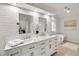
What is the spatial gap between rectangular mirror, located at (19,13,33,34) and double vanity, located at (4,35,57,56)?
10.3 inches

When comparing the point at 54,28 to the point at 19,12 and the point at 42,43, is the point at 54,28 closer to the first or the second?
the point at 42,43

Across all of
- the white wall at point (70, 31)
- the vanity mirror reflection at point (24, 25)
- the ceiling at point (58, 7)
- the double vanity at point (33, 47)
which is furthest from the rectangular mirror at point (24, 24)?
the white wall at point (70, 31)

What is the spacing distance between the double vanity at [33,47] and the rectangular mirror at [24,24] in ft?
0.85

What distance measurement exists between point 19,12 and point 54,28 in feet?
2.84

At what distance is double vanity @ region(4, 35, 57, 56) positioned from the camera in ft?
6.00

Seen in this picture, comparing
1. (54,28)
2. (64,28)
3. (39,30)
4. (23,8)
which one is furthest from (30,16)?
(64,28)

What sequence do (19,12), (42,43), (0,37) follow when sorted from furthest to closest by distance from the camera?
(42,43), (19,12), (0,37)

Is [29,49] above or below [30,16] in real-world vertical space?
below

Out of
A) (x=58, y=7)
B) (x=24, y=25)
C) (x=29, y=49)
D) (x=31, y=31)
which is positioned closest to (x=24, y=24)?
(x=24, y=25)

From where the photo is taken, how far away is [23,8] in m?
2.28

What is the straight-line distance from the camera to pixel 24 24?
220 cm

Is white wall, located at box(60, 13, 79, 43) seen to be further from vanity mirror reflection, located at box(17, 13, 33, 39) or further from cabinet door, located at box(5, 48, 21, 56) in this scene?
cabinet door, located at box(5, 48, 21, 56)

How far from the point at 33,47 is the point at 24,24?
564 mm

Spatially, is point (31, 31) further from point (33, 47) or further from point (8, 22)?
point (8, 22)
